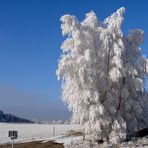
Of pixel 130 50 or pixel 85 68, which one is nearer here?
pixel 85 68

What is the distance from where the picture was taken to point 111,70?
55312 millimetres

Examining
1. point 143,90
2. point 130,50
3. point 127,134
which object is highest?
point 130,50

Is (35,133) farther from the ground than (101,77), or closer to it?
closer to it

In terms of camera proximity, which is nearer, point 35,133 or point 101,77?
point 101,77

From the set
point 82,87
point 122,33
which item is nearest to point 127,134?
point 82,87

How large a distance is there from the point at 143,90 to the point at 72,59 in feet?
28.6

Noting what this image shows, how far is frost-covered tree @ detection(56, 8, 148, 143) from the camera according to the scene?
5475 centimetres

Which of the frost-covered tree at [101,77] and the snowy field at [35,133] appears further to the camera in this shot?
the snowy field at [35,133]

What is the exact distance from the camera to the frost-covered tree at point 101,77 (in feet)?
180

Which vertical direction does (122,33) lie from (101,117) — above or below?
above

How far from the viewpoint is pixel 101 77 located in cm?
5609

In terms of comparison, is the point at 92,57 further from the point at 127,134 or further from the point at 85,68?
the point at 127,134

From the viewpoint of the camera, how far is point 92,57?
5525 centimetres

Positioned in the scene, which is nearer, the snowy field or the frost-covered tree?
the frost-covered tree
